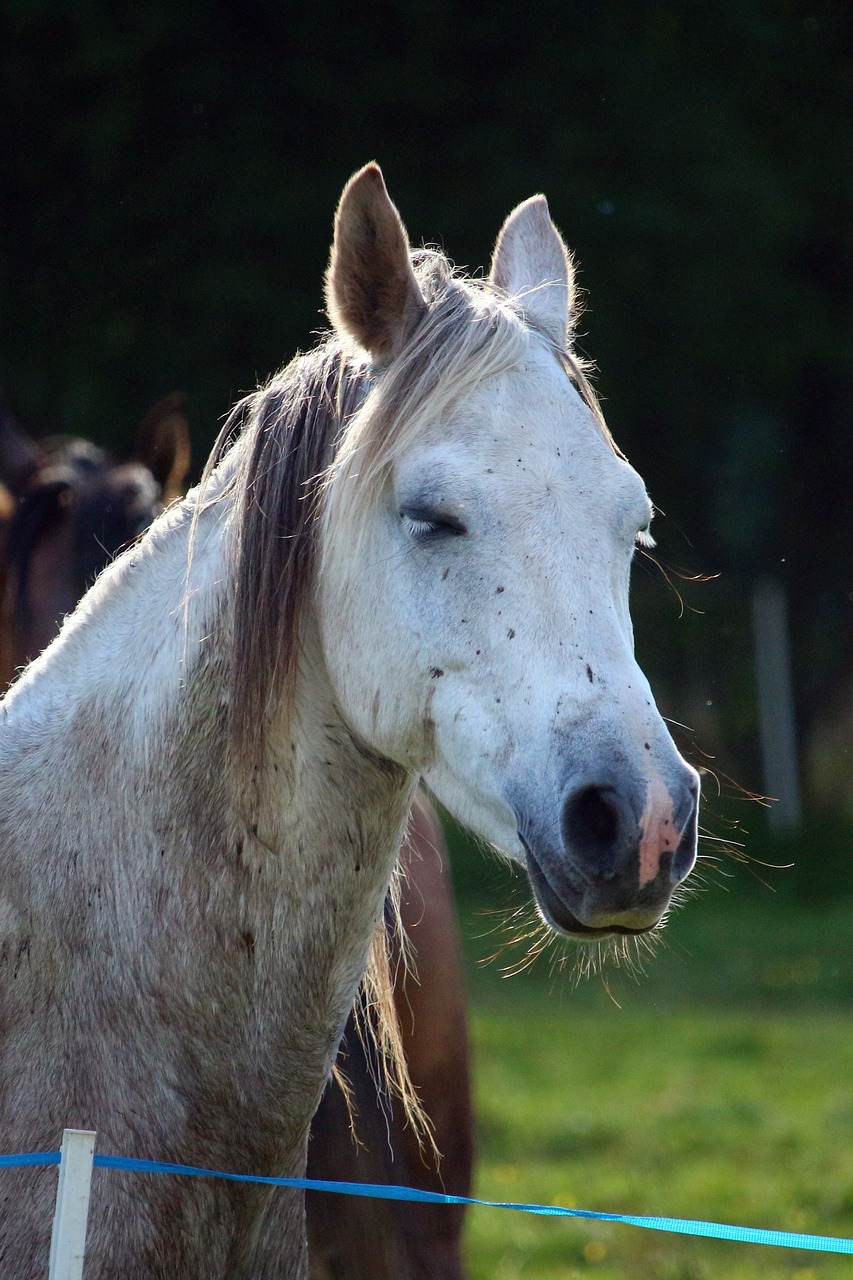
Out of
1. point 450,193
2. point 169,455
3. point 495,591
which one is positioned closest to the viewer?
point 495,591

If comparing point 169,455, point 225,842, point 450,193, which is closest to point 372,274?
point 225,842

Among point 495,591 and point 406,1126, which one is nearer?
point 495,591

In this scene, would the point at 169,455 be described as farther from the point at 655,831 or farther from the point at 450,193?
the point at 450,193

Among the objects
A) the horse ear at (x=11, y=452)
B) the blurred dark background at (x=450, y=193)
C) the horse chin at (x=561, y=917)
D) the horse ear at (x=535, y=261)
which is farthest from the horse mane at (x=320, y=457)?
the blurred dark background at (x=450, y=193)

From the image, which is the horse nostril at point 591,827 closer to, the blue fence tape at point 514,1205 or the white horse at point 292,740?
the white horse at point 292,740

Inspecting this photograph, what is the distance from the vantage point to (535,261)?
2322 millimetres

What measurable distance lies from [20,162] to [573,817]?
385 inches

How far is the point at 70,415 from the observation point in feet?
34.4

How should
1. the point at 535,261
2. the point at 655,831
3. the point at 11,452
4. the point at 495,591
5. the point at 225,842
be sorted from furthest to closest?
the point at 11,452 → the point at 535,261 → the point at 225,842 → the point at 495,591 → the point at 655,831

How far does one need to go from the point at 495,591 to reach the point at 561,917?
1.49 feet

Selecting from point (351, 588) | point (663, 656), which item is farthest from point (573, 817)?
point (663, 656)

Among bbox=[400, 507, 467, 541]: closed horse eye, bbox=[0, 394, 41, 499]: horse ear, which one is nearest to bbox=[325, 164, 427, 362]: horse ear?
bbox=[400, 507, 467, 541]: closed horse eye

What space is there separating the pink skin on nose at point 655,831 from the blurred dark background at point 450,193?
26.0 feet

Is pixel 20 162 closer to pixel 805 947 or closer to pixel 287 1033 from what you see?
pixel 805 947
